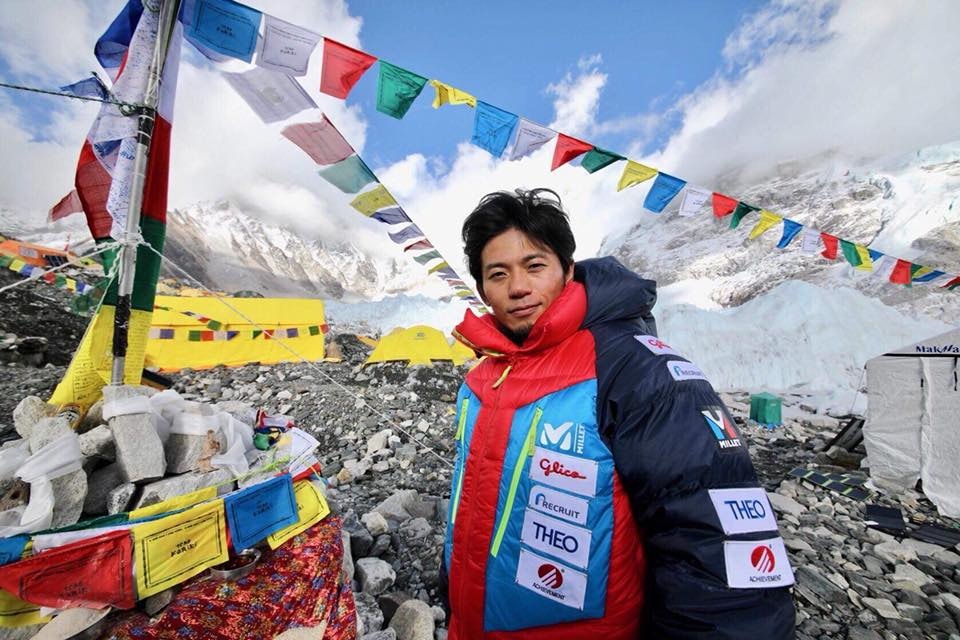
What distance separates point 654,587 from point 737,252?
2125 inches

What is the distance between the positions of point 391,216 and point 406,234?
0.72 m

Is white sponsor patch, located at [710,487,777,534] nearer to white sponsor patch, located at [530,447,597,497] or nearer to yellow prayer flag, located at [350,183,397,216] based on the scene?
white sponsor patch, located at [530,447,597,497]

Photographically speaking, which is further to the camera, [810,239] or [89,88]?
[810,239]

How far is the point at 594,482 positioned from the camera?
1112 mm

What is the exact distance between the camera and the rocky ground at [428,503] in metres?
2.84

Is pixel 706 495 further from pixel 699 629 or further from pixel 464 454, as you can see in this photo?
pixel 464 454

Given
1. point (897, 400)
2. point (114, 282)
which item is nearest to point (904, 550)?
point (897, 400)

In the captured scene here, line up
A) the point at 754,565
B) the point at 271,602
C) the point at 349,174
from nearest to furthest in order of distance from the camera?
the point at 754,565, the point at 271,602, the point at 349,174

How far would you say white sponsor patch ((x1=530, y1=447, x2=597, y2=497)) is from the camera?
1124mm

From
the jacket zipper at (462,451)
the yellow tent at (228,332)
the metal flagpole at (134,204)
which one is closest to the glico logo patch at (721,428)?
the jacket zipper at (462,451)

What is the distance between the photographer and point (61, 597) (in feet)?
4.69

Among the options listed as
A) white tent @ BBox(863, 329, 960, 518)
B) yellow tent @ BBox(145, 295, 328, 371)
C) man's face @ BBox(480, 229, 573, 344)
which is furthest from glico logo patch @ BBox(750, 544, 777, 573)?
yellow tent @ BBox(145, 295, 328, 371)

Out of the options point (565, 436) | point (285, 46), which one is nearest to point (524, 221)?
point (565, 436)

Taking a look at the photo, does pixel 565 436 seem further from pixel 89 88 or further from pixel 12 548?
pixel 89 88
